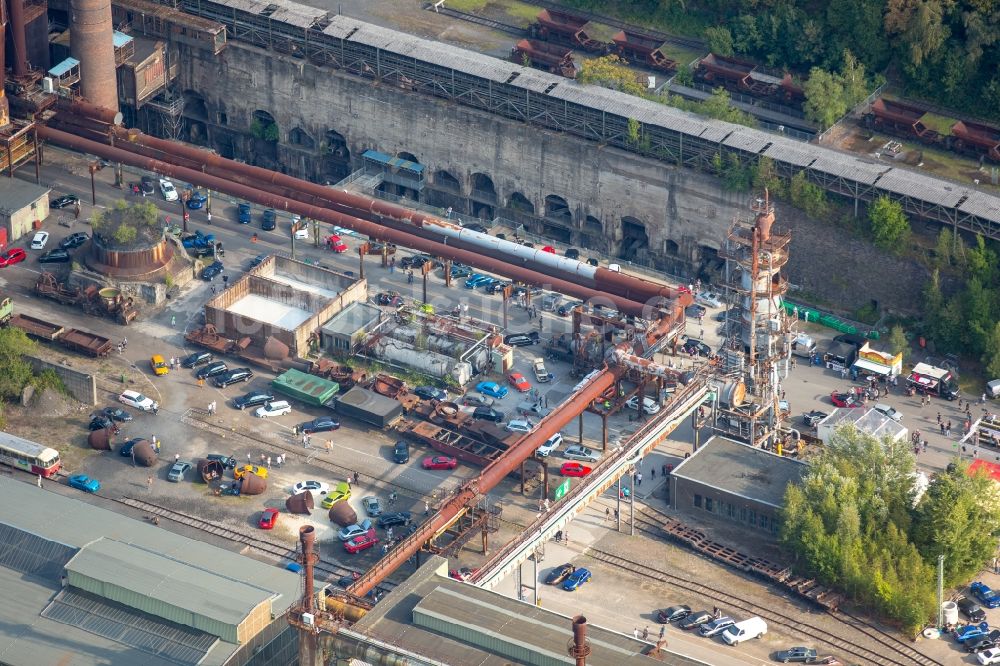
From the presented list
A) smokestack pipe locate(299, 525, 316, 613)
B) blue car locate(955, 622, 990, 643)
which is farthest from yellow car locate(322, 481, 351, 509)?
blue car locate(955, 622, 990, 643)

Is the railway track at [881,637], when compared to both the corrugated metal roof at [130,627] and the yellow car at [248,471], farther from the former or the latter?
the corrugated metal roof at [130,627]

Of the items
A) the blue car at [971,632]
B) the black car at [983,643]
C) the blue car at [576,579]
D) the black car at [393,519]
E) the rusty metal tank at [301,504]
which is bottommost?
the black car at [983,643]

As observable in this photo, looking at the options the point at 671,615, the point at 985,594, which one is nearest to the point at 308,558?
the point at 671,615

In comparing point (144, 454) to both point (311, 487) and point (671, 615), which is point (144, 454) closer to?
point (311, 487)

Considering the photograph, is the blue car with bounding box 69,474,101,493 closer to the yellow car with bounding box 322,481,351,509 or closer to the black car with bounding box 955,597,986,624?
the yellow car with bounding box 322,481,351,509

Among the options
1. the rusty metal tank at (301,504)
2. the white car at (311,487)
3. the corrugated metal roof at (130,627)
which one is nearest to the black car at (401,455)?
the white car at (311,487)

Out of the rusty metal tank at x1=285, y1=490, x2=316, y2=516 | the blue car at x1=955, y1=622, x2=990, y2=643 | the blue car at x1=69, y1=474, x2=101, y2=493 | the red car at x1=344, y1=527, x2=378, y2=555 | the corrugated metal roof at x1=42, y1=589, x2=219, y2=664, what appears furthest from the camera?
the blue car at x1=69, y1=474, x2=101, y2=493
